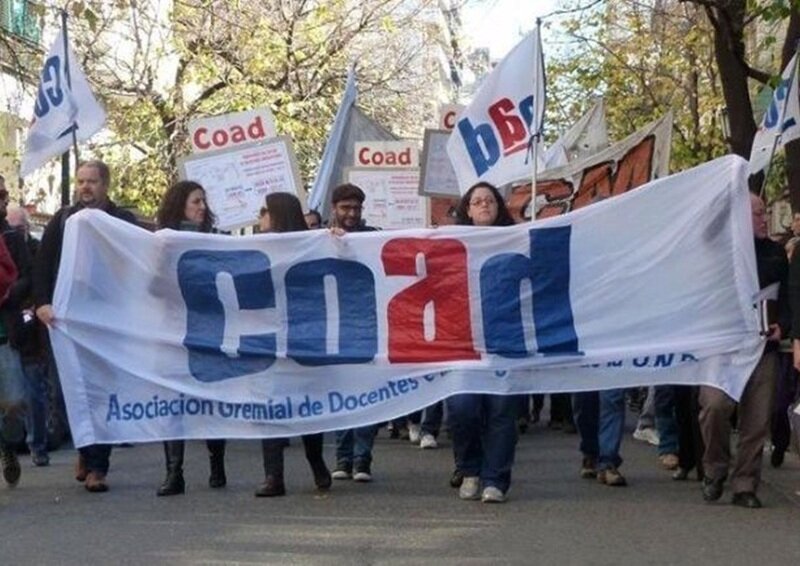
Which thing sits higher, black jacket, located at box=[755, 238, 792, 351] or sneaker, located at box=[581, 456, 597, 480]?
black jacket, located at box=[755, 238, 792, 351]

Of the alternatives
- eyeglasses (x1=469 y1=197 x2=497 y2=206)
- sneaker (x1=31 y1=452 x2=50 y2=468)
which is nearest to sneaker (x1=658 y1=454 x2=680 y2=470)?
eyeglasses (x1=469 y1=197 x2=497 y2=206)

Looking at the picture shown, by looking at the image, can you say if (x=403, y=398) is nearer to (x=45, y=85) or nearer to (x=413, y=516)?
(x=413, y=516)

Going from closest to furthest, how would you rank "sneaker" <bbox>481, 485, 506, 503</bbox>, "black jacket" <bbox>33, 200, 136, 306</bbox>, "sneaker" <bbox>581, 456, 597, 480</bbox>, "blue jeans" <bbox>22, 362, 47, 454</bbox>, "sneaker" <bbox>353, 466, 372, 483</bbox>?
"sneaker" <bbox>481, 485, 506, 503</bbox>
"black jacket" <bbox>33, 200, 136, 306</bbox>
"sneaker" <bbox>353, 466, 372, 483</bbox>
"sneaker" <bbox>581, 456, 597, 480</bbox>
"blue jeans" <bbox>22, 362, 47, 454</bbox>

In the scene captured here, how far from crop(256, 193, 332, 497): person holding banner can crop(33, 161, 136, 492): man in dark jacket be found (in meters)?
0.87

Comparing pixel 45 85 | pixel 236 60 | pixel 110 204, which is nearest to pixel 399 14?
pixel 236 60

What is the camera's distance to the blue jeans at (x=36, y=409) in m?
13.0

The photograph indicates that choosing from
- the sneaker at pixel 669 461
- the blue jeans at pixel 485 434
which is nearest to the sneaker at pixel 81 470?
the blue jeans at pixel 485 434

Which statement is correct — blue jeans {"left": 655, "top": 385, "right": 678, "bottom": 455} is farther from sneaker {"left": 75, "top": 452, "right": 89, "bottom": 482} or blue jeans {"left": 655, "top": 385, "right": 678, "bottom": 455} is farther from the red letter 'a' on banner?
sneaker {"left": 75, "top": 452, "right": 89, "bottom": 482}

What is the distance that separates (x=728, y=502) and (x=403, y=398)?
1915mm

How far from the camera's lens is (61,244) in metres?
10.6

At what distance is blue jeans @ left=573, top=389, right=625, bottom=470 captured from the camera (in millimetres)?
11086

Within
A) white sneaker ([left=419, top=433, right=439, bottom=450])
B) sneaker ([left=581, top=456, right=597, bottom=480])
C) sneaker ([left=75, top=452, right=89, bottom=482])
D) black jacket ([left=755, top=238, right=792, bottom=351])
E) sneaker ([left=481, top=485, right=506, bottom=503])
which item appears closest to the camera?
black jacket ([left=755, top=238, right=792, bottom=351])

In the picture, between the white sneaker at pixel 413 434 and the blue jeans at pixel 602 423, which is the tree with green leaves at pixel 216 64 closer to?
the white sneaker at pixel 413 434

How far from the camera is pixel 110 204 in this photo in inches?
430
